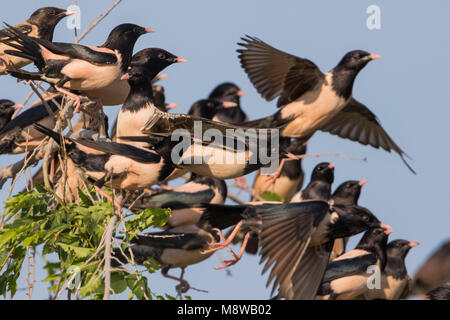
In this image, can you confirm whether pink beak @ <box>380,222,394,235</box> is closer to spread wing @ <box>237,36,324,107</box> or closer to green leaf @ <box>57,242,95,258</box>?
spread wing @ <box>237,36,324,107</box>

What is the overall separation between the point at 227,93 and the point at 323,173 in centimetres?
245

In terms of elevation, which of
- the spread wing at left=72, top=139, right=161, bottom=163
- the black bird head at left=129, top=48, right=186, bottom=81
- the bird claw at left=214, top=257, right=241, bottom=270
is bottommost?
the bird claw at left=214, top=257, right=241, bottom=270

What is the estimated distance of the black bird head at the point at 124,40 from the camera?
6.20 m

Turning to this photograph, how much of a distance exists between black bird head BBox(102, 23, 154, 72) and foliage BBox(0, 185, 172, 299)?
1.19m

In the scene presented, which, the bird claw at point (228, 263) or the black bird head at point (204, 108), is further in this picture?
the black bird head at point (204, 108)

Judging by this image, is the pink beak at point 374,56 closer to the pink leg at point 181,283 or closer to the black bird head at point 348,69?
the black bird head at point 348,69

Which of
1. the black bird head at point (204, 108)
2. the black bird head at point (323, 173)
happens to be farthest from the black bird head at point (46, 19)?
the black bird head at point (323, 173)

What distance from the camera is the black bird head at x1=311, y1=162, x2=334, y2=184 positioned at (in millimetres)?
8094

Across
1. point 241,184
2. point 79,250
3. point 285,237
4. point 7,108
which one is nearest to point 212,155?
point 285,237

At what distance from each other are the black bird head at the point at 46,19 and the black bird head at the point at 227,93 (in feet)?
10.2

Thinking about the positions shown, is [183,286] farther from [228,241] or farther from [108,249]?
[108,249]

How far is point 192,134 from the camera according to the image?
19.0 ft

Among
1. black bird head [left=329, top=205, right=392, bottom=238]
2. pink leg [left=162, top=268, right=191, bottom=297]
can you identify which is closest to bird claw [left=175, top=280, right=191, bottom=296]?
pink leg [left=162, top=268, right=191, bottom=297]

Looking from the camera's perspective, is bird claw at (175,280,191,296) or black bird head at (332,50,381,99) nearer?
bird claw at (175,280,191,296)
